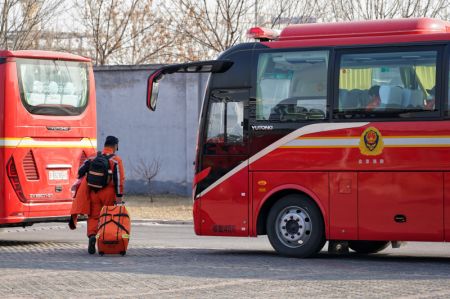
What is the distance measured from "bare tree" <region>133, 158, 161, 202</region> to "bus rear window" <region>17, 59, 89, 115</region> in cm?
1230

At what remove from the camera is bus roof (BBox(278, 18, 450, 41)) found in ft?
55.7

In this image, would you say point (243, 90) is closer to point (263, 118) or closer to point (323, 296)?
point (263, 118)

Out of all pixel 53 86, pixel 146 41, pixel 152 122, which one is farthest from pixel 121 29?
pixel 53 86

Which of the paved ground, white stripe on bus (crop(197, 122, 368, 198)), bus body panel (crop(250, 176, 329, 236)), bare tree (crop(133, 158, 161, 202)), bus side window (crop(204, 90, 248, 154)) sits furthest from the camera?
bare tree (crop(133, 158, 161, 202))

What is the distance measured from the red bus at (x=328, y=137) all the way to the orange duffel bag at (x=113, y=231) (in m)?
1.15

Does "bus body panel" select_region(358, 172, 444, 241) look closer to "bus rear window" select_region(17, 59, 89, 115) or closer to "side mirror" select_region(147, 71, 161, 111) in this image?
"side mirror" select_region(147, 71, 161, 111)

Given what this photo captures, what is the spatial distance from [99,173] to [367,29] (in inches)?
182

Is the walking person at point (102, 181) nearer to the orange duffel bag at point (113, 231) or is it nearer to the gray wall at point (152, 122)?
the orange duffel bag at point (113, 231)

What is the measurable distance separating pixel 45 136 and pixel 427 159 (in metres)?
7.24

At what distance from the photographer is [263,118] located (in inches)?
698

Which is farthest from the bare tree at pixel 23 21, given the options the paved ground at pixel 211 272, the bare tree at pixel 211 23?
the paved ground at pixel 211 272

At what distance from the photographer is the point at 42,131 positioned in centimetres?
2052

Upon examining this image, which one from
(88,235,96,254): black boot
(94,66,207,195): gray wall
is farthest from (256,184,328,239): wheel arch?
(94,66,207,195): gray wall

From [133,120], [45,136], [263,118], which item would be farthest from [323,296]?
[133,120]
